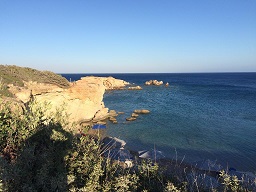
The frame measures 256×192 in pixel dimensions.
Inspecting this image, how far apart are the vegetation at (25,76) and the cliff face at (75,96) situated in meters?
0.85

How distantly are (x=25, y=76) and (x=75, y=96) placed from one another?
5.79 meters

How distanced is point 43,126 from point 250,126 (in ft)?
94.7

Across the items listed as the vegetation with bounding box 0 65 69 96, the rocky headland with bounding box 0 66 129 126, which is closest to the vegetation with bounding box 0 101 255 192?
the rocky headland with bounding box 0 66 129 126

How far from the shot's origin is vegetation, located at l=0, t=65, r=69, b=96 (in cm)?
1972

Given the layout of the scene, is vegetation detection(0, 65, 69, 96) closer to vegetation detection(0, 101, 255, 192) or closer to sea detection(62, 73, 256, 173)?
sea detection(62, 73, 256, 173)

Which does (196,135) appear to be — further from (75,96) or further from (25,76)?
(25,76)

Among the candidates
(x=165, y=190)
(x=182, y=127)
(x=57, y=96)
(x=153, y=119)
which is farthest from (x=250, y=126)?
(x=165, y=190)

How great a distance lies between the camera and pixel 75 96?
2558cm

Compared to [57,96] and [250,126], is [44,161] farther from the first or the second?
[250,126]

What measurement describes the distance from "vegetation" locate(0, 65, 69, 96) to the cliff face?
85cm

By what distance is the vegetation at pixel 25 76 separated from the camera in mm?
19720

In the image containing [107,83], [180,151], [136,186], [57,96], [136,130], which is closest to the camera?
[136,186]

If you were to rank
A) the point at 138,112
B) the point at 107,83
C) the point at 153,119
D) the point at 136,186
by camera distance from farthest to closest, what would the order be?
the point at 107,83, the point at 138,112, the point at 153,119, the point at 136,186

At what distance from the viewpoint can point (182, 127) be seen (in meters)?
27.7
